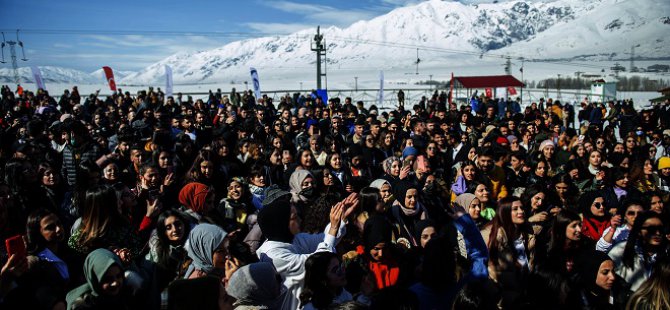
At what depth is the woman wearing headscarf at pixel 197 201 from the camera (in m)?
4.27

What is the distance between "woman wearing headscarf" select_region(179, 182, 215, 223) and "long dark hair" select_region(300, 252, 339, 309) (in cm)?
152

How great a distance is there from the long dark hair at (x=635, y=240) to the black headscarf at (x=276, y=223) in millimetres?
2721

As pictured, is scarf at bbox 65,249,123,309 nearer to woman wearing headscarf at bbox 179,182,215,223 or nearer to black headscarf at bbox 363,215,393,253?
woman wearing headscarf at bbox 179,182,215,223

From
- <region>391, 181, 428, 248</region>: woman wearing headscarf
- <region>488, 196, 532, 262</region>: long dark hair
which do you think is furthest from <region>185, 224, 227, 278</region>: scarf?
<region>488, 196, 532, 262</region>: long dark hair

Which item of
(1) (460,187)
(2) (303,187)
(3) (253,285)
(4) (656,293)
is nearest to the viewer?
(3) (253,285)

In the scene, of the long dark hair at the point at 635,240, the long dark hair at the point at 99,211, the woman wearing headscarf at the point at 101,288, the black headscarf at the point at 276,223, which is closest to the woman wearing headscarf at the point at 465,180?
the long dark hair at the point at 635,240

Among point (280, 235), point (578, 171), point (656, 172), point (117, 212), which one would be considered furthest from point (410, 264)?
point (656, 172)

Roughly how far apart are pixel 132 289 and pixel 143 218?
1.70m

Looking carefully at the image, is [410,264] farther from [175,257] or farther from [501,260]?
[175,257]

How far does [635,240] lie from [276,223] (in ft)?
9.65

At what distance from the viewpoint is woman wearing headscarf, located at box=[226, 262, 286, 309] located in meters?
2.90

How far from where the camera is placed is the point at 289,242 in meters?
3.53

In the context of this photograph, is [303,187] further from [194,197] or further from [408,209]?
[194,197]

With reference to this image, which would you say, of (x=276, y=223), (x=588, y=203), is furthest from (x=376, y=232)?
(x=588, y=203)
